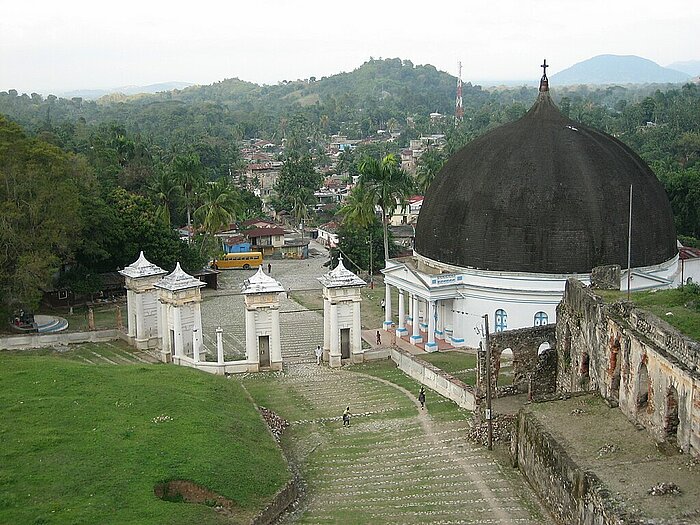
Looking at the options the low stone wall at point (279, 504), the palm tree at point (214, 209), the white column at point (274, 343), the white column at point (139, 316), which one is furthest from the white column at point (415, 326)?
the palm tree at point (214, 209)

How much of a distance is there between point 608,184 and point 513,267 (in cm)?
574

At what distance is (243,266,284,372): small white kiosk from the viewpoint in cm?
3528

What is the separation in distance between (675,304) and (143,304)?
24.0m

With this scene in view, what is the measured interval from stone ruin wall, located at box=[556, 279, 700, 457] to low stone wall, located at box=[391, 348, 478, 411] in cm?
336

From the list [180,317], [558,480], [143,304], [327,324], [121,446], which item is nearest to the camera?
[558,480]

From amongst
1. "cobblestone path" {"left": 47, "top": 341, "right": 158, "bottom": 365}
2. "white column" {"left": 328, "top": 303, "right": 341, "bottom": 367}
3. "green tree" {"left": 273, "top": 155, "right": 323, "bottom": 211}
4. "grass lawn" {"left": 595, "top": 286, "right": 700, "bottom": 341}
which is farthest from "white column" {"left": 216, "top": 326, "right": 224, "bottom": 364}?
"green tree" {"left": 273, "top": 155, "right": 323, "bottom": 211}

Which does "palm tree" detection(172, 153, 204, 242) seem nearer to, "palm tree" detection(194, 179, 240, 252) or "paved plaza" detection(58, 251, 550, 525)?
"palm tree" detection(194, 179, 240, 252)

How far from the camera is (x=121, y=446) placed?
2253 cm

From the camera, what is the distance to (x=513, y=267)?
3753cm

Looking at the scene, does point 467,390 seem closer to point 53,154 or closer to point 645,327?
point 645,327

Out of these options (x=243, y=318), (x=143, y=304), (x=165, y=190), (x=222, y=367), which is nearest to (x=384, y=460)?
(x=222, y=367)

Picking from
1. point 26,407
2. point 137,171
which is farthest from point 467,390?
point 137,171

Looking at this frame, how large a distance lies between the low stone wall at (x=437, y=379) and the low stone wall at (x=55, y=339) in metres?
13.8

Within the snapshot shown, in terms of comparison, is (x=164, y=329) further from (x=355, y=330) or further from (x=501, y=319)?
(x=501, y=319)
